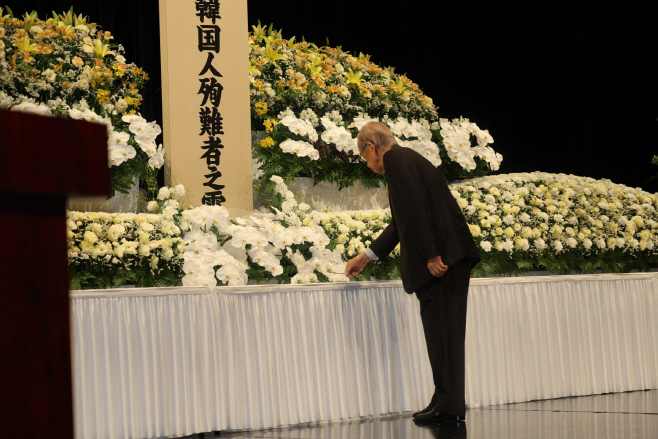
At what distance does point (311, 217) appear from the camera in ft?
12.6

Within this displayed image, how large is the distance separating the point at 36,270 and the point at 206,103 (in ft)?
11.6

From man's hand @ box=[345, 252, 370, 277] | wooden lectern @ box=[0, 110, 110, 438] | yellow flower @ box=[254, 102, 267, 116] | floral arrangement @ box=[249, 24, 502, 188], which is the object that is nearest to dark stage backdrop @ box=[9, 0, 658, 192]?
floral arrangement @ box=[249, 24, 502, 188]

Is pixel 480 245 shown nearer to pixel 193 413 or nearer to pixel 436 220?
pixel 436 220

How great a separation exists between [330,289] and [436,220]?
0.55 m

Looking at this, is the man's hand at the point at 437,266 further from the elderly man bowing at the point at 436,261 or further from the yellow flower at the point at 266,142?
the yellow flower at the point at 266,142

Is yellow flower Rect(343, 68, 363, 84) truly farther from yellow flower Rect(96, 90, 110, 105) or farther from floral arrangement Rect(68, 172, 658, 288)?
yellow flower Rect(96, 90, 110, 105)

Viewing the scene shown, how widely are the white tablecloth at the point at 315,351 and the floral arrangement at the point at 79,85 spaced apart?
1.01 meters

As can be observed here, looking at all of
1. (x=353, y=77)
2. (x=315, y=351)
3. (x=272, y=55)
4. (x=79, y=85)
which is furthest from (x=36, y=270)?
(x=353, y=77)

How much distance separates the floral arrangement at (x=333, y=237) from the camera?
10.6ft

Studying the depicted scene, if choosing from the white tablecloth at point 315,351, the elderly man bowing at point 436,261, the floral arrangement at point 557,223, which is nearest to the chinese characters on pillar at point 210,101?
the white tablecloth at point 315,351

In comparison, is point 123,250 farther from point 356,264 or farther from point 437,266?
point 437,266

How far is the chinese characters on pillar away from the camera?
4062 mm

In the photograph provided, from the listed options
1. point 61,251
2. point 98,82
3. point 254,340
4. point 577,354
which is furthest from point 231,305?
point 61,251

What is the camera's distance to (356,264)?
11.5 feet
